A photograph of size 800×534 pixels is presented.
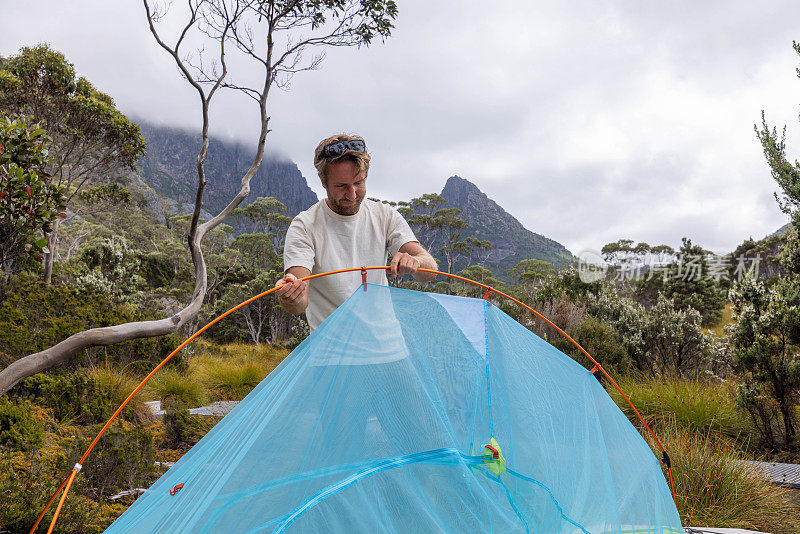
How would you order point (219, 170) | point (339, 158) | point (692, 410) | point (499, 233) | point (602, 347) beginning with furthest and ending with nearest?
point (219, 170) → point (499, 233) → point (602, 347) → point (692, 410) → point (339, 158)

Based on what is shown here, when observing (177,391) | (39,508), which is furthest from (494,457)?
(177,391)

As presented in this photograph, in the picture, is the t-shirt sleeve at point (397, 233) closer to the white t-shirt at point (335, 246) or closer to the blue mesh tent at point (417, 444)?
the white t-shirt at point (335, 246)

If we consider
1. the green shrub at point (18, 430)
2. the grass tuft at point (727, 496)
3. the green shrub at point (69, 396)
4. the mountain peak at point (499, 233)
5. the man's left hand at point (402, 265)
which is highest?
the mountain peak at point (499, 233)

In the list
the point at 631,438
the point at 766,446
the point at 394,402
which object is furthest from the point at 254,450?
the point at 766,446

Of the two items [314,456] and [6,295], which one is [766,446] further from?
[6,295]

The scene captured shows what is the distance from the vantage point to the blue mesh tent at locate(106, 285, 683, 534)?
1237 mm

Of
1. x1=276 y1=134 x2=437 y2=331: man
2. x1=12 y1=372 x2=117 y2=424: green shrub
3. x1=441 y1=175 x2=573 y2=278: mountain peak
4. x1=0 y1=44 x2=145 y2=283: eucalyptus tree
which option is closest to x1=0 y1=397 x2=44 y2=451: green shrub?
x1=12 y1=372 x2=117 y2=424: green shrub

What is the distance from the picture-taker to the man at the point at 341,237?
1636 mm

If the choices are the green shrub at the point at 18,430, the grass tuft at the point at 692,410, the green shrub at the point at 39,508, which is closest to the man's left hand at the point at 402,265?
the green shrub at the point at 39,508

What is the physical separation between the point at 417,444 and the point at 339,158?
96cm

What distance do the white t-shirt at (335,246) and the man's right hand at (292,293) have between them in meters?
0.14

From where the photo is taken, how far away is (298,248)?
1660 mm

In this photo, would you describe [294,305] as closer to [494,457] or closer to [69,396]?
[494,457]

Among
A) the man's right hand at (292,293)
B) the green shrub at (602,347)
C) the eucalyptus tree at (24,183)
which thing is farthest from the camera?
the green shrub at (602,347)
